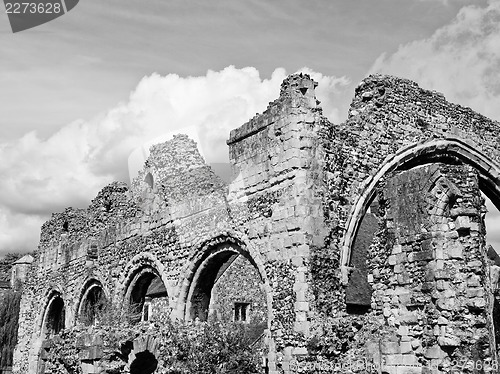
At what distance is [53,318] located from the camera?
20781 millimetres

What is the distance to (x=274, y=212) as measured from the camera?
1073 centimetres

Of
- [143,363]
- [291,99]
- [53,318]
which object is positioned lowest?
[143,363]

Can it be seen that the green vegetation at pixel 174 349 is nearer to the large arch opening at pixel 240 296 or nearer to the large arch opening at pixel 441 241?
the large arch opening at pixel 441 241

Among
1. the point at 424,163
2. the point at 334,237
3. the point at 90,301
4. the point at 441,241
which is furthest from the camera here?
the point at 90,301

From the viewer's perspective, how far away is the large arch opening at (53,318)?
2043cm

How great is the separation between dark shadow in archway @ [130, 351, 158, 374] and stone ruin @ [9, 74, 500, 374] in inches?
3.6

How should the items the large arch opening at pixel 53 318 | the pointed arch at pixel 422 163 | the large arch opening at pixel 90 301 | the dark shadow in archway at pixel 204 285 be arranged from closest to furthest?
the pointed arch at pixel 422 163
the dark shadow in archway at pixel 204 285
the large arch opening at pixel 90 301
the large arch opening at pixel 53 318

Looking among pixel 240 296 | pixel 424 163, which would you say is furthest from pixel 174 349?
pixel 240 296

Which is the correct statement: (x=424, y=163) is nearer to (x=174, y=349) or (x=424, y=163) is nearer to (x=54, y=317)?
(x=174, y=349)

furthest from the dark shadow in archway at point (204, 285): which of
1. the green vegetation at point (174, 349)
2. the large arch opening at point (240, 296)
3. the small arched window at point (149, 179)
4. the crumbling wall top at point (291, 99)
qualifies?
the small arched window at point (149, 179)

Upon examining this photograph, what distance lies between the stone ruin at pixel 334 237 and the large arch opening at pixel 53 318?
219cm

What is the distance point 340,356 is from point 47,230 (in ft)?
50.1

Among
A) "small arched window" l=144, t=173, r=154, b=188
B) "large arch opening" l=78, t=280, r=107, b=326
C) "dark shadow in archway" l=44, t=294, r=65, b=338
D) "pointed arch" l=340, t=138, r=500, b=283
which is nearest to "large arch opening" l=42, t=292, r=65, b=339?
"dark shadow in archway" l=44, t=294, r=65, b=338

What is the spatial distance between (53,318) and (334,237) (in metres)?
13.8
